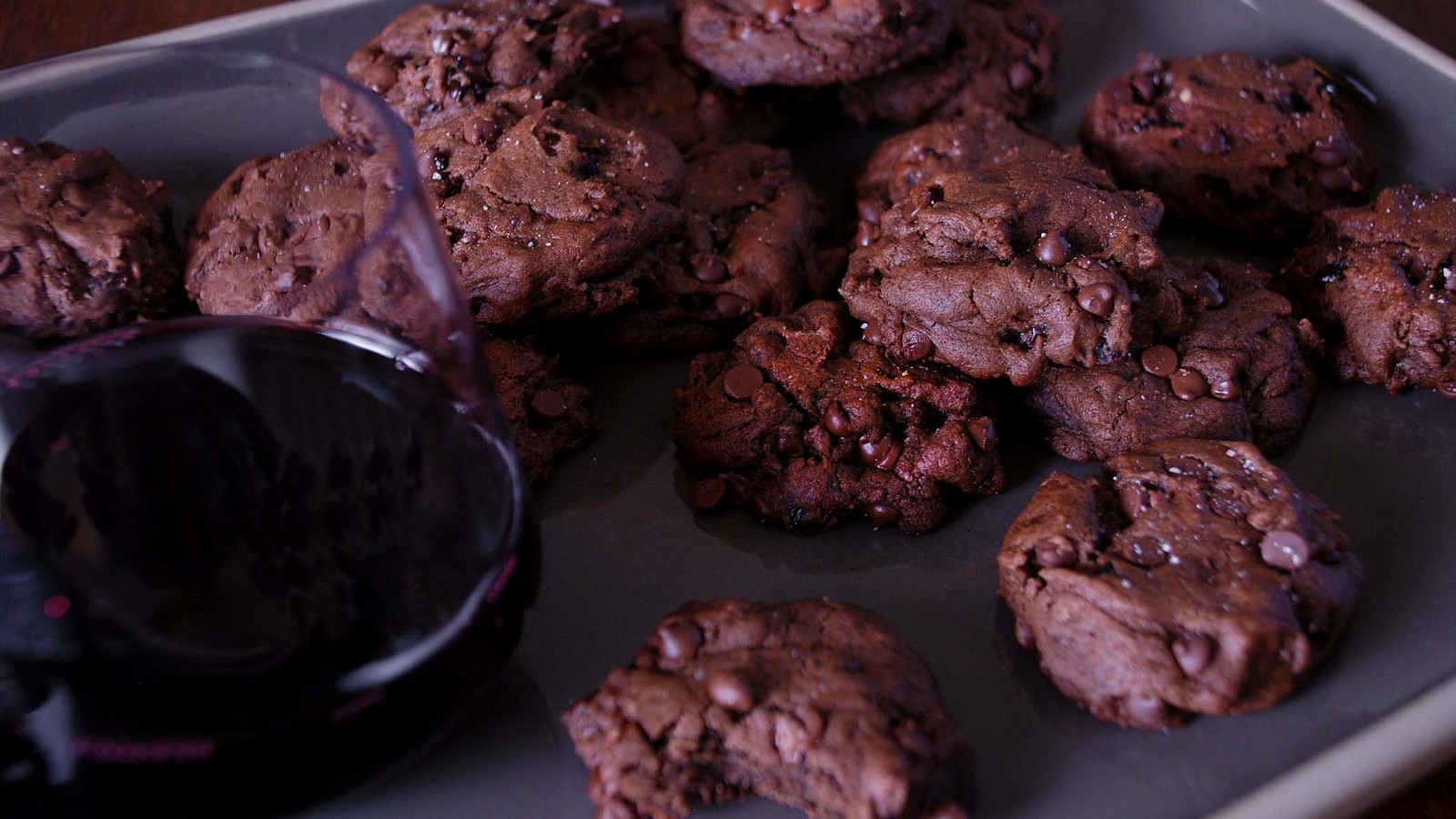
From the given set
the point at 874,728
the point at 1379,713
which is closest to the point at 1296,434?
the point at 1379,713

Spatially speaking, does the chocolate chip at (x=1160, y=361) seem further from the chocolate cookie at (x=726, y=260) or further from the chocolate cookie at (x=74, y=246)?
the chocolate cookie at (x=74, y=246)

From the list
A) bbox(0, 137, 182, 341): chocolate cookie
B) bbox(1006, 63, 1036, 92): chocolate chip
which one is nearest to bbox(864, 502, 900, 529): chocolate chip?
bbox(1006, 63, 1036, 92): chocolate chip

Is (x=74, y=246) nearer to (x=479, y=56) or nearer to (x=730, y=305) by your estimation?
(x=479, y=56)

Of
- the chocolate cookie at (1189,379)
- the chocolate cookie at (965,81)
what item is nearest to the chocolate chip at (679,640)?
the chocolate cookie at (1189,379)

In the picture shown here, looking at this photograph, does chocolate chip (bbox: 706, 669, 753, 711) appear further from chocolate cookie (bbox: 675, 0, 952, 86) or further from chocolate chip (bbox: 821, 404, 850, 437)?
chocolate cookie (bbox: 675, 0, 952, 86)

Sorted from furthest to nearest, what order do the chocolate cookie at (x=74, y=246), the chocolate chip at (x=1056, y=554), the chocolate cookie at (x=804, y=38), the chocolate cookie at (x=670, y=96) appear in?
the chocolate cookie at (x=670, y=96), the chocolate cookie at (x=804, y=38), the chocolate cookie at (x=74, y=246), the chocolate chip at (x=1056, y=554)

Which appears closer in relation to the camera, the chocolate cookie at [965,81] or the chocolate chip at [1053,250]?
the chocolate chip at [1053,250]

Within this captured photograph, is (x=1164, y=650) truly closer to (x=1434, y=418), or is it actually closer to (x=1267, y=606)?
(x=1267, y=606)
